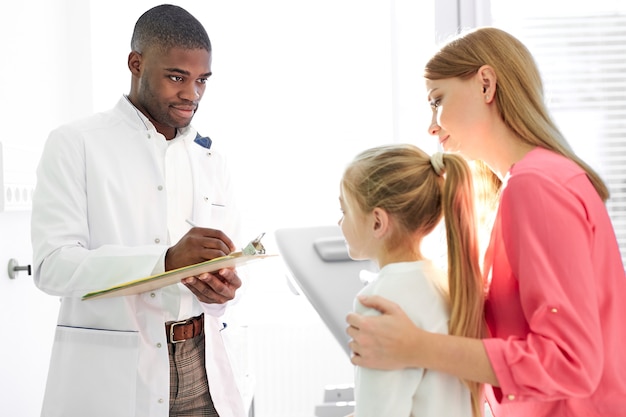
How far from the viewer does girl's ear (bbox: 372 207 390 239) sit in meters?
1.27

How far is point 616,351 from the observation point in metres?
1.22

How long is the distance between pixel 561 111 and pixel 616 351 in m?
2.09

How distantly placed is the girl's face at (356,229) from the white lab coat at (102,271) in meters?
0.42

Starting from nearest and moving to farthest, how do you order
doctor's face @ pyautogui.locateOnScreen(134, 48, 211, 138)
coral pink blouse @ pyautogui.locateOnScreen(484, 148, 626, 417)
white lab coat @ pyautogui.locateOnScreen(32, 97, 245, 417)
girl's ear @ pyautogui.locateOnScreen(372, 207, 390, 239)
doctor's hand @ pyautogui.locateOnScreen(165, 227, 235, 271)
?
coral pink blouse @ pyautogui.locateOnScreen(484, 148, 626, 417), girl's ear @ pyautogui.locateOnScreen(372, 207, 390, 239), doctor's hand @ pyautogui.locateOnScreen(165, 227, 235, 271), white lab coat @ pyautogui.locateOnScreen(32, 97, 245, 417), doctor's face @ pyautogui.locateOnScreen(134, 48, 211, 138)

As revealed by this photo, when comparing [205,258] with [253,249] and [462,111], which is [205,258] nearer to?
[253,249]

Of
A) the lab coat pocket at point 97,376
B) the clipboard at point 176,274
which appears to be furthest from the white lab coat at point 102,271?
the clipboard at point 176,274

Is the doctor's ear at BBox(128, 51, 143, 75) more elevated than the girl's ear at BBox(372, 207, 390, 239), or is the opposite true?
the doctor's ear at BBox(128, 51, 143, 75)

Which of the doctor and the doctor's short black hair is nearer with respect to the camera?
the doctor

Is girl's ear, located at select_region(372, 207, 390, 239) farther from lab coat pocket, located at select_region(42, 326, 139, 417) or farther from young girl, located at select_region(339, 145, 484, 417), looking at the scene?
lab coat pocket, located at select_region(42, 326, 139, 417)

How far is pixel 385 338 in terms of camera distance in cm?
117

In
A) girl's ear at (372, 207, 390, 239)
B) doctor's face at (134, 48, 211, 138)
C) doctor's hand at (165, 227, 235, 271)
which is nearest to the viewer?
girl's ear at (372, 207, 390, 239)

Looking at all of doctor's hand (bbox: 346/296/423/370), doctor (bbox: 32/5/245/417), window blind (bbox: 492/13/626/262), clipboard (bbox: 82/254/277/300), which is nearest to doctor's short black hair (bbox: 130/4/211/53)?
doctor (bbox: 32/5/245/417)

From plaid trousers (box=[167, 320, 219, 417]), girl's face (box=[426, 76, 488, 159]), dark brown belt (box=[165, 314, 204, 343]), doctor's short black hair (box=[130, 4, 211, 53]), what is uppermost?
doctor's short black hair (box=[130, 4, 211, 53])

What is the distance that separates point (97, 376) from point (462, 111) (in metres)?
0.96
